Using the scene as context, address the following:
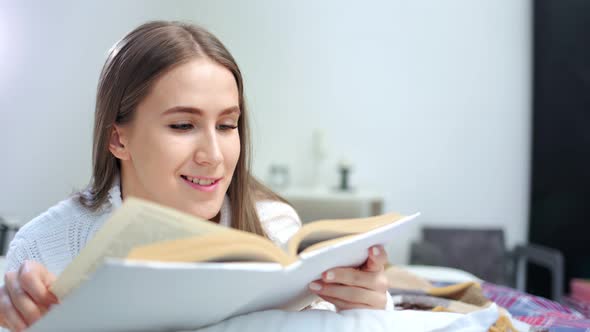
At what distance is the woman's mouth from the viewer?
962mm

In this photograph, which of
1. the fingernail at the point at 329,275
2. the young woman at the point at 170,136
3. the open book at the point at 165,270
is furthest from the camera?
the young woman at the point at 170,136

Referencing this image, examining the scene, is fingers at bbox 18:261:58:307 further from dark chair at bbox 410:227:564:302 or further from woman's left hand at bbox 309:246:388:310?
dark chair at bbox 410:227:564:302

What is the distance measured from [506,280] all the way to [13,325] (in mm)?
3061

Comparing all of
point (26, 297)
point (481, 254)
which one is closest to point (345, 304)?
point (26, 297)

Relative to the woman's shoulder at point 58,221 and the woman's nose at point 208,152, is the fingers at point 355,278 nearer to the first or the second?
the woman's nose at point 208,152

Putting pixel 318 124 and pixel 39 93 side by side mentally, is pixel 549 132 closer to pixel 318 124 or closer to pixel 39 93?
pixel 318 124

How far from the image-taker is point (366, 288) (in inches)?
32.6

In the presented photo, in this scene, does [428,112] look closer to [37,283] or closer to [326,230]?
[326,230]

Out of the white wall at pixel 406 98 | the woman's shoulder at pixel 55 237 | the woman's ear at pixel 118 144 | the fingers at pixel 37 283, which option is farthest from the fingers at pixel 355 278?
the white wall at pixel 406 98

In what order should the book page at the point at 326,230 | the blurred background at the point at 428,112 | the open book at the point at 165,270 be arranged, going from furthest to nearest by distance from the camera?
the blurred background at the point at 428,112
the book page at the point at 326,230
the open book at the point at 165,270

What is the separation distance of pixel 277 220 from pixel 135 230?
0.74 m

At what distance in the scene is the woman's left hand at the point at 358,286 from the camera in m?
0.79

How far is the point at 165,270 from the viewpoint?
0.51m

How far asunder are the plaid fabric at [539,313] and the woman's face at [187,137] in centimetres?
67
